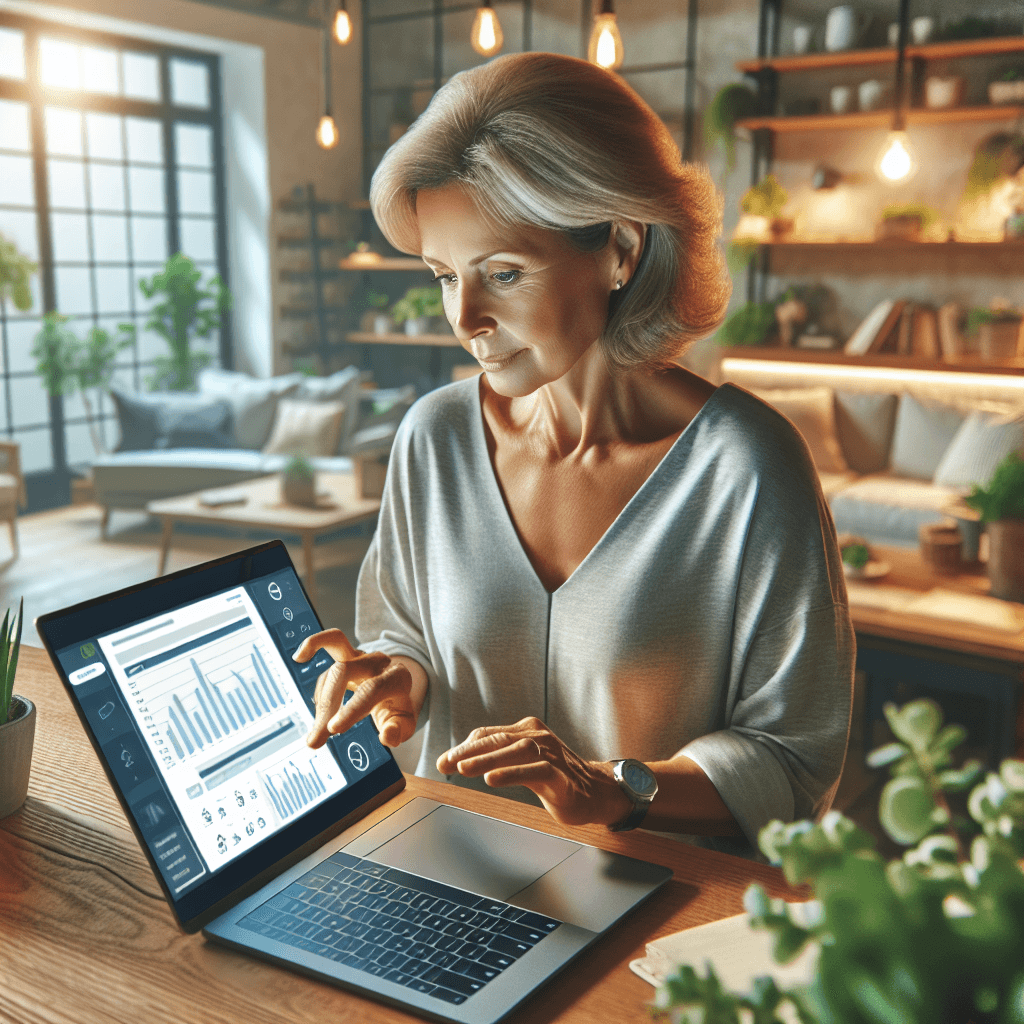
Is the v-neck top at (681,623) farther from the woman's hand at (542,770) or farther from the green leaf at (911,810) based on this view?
the green leaf at (911,810)

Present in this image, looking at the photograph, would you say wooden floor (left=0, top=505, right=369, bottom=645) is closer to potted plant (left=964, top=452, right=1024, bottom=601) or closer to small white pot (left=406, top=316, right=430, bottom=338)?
small white pot (left=406, top=316, right=430, bottom=338)

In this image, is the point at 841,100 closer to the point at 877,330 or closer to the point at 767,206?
the point at 767,206

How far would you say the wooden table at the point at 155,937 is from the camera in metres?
0.64

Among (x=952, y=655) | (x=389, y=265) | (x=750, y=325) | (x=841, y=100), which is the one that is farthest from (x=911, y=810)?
(x=389, y=265)

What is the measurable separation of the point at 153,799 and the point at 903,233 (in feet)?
17.7

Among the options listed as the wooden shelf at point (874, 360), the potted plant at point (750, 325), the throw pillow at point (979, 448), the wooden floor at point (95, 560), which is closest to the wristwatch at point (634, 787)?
the wooden floor at point (95, 560)

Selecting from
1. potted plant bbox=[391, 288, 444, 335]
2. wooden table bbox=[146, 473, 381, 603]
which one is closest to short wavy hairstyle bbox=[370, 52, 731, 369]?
wooden table bbox=[146, 473, 381, 603]

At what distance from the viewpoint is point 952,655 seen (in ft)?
7.47

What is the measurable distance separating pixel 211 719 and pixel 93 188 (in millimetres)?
6990

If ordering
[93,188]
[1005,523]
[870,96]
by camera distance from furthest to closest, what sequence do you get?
[93,188]
[870,96]
[1005,523]

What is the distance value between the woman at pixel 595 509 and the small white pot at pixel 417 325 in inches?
244

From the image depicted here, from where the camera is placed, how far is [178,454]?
6.15 meters

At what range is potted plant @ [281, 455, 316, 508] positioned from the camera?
454 centimetres

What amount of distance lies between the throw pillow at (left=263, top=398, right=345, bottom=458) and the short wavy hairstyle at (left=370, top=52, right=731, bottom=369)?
5129 mm
